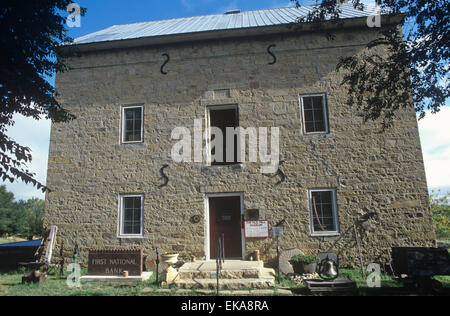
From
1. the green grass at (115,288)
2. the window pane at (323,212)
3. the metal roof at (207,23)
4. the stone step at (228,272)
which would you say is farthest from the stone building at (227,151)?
the green grass at (115,288)

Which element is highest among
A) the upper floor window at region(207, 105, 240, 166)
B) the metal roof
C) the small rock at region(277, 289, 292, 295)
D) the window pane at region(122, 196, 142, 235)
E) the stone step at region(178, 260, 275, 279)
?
the metal roof

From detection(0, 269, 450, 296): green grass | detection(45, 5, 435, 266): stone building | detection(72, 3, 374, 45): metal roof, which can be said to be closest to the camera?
detection(0, 269, 450, 296): green grass

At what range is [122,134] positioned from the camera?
1008 cm

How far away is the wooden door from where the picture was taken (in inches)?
361

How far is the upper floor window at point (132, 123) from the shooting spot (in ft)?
33.0

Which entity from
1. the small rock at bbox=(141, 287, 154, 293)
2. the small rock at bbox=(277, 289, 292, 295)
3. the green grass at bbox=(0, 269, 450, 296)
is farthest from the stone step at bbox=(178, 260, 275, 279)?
the small rock at bbox=(141, 287, 154, 293)

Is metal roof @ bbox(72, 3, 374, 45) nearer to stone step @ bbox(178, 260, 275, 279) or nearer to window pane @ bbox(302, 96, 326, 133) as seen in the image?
window pane @ bbox(302, 96, 326, 133)

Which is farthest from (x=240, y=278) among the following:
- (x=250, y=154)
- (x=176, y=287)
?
(x=250, y=154)

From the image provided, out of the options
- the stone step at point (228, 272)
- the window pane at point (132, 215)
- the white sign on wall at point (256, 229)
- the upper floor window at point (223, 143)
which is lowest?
the stone step at point (228, 272)

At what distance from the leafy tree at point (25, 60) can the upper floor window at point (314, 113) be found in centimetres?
763

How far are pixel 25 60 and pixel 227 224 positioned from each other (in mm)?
7242

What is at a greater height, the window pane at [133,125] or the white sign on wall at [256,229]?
the window pane at [133,125]

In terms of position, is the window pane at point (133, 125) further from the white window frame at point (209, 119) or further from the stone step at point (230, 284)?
the stone step at point (230, 284)

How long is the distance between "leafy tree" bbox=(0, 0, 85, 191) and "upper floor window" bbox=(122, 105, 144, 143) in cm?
238
